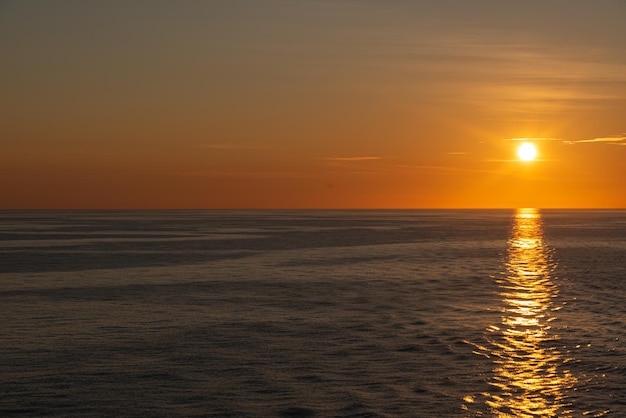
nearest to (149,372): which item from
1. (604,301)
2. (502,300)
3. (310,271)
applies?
(502,300)

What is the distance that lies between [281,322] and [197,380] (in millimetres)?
8607

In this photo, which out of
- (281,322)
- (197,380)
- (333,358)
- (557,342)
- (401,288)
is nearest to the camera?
(197,380)

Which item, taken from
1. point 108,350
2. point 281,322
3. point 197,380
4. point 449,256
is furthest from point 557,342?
point 449,256

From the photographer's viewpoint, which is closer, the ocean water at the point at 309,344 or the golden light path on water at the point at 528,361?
the golden light path on water at the point at 528,361

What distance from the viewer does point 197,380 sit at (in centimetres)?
1827

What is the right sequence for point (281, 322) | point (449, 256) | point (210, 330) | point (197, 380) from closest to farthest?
point (197, 380)
point (210, 330)
point (281, 322)
point (449, 256)

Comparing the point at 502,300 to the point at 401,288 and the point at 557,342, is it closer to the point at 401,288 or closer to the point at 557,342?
the point at 401,288

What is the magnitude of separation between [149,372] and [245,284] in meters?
20.4

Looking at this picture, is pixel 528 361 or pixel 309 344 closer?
pixel 528 361

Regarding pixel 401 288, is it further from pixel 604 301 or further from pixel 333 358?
pixel 333 358

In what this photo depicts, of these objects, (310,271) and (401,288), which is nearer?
(401,288)

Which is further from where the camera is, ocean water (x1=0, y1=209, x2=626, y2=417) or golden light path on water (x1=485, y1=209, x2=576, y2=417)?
ocean water (x1=0, y1=209, x2=626, y2=417)

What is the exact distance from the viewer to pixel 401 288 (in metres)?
37.8

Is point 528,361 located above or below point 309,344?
below
